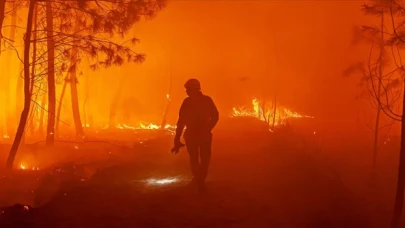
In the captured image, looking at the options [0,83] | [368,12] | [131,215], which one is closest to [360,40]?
[368,12]

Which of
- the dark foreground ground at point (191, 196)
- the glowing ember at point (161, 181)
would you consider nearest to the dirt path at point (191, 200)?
the dark foreground ground at point (191, 196)

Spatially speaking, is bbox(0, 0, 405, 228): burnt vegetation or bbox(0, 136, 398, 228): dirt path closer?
bbox(0, 136, 398, 228): dirt path

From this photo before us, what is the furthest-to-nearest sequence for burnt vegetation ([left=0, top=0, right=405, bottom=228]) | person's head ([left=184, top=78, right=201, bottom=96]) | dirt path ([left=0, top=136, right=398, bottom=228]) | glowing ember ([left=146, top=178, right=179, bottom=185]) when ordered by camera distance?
glowing ember ([left=146, top=178, right=179, bottom=185]) → person's head ([left=184, top=78, right=201, bottom=96]) → burnt vegetation ([left=0, top=0, right=405, bottom=228]) → dirt path ([left=0, top=136, right=398, bottom=228])

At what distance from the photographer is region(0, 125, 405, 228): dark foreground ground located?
6.81m

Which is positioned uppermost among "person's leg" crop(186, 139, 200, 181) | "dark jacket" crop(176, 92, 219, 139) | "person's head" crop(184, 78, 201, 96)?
"person's head" crop(184, 78, 201, 96)

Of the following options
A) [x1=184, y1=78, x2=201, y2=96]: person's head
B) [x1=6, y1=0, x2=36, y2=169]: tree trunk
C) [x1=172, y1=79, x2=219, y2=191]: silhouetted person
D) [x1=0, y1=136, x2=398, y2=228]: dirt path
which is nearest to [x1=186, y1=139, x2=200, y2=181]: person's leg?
[x1=172, y1=79, x2=219, y2=191]: silhouetted person

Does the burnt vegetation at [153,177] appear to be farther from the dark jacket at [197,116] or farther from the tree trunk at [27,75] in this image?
the dark jacket at [197,116]

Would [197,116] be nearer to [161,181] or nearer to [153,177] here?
[161,181]

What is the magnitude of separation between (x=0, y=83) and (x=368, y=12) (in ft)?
78.1

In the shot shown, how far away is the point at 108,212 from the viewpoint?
6.99 m

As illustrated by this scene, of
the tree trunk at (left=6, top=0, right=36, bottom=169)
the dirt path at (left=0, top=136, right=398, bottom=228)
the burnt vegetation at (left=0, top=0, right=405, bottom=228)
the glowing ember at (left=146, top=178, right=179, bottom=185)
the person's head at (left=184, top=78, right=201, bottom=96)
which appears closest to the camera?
the dirt path at (left=0, top=136, right=398, bottom=228)

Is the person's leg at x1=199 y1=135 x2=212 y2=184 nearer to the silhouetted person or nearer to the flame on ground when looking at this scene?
the silhouetted person

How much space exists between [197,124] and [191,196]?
1.33m

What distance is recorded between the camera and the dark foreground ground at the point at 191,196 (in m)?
6.81
